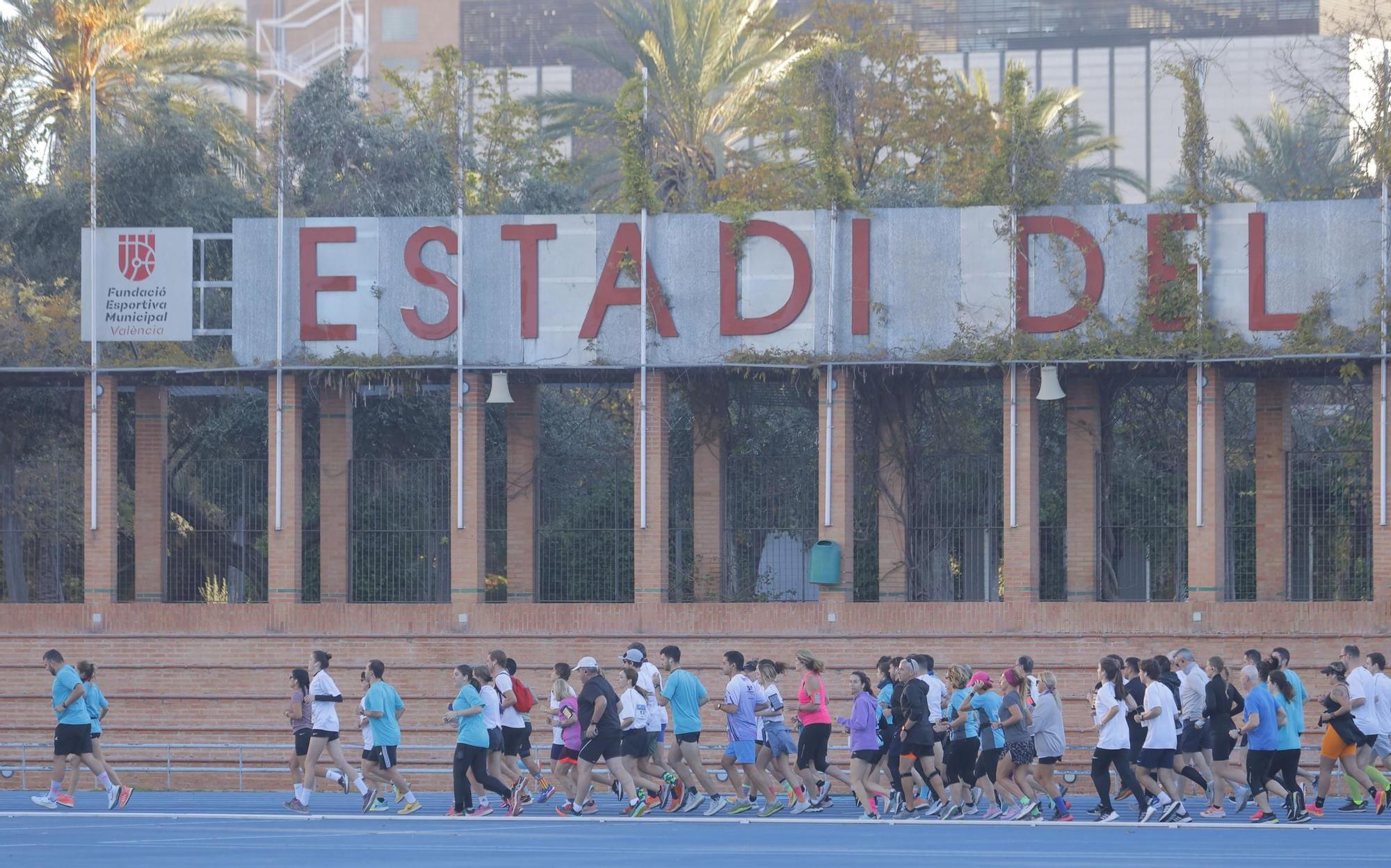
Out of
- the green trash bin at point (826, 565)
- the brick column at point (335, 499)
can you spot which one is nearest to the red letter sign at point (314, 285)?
the brick column at point (335, 499)

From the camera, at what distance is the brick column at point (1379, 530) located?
24.8 meters

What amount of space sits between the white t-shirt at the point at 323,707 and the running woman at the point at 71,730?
2502 mm

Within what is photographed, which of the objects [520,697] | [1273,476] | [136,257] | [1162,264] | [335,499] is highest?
[136,257]

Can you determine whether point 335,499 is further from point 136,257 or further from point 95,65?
point 95,65

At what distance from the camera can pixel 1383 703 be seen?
19781mm

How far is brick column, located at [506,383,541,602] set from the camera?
28812mm

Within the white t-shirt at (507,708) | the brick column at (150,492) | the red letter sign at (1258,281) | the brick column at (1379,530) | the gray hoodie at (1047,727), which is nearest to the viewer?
the gray hoodie at (1047,727)

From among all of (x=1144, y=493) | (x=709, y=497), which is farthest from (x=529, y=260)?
(x=1144, y=493)

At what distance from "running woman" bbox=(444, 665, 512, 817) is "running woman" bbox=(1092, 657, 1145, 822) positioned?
600cm

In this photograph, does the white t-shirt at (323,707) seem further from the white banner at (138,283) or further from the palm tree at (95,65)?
the palm tree at (95,65)

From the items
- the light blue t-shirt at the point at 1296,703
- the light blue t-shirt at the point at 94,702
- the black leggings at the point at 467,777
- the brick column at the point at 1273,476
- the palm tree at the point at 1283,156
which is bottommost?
the black leggings at the point at 467,777

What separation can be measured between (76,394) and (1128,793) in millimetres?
19379

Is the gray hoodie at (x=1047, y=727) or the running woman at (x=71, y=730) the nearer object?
the gray hoodie at (x=1047, y=727)

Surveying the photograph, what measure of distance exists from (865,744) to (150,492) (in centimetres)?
1460
